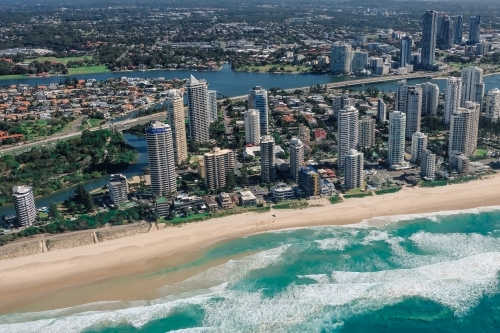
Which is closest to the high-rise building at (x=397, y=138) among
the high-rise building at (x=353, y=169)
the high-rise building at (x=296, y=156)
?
the high-rise building at (x=353, y=169)

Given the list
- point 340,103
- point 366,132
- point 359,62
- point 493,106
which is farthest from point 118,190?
point 359,62

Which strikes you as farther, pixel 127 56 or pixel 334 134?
pixel 127 56

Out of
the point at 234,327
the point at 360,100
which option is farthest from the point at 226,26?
the point at 234,327

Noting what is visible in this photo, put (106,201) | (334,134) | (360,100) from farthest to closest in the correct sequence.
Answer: (360,100) < (334,134) < (106,201)

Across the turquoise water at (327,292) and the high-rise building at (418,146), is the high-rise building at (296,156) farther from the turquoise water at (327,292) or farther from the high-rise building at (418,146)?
the high-rise building at (418,146)

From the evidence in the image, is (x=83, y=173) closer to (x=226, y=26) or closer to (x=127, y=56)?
A: (x=127, y=56)

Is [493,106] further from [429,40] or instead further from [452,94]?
[429,40]

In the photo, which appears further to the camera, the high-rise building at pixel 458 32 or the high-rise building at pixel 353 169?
the high-rise building at pixel 458 32
